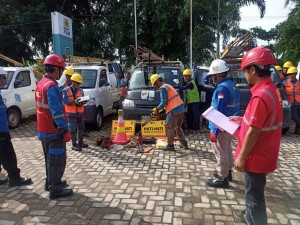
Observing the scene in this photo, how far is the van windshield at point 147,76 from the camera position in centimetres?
828

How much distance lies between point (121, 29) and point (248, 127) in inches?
873

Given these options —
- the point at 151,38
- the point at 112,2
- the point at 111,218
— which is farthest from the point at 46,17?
the point at 111,218

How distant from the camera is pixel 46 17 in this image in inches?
948

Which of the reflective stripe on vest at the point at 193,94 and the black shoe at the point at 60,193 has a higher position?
the reflective stripe on vest at the point at 193,94

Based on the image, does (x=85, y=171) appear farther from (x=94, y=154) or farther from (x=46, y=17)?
(x=46, y=17)

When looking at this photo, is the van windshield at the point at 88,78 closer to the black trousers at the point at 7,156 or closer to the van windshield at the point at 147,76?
the van windshield at the point at 147,76

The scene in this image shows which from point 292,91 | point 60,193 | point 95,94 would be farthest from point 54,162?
point 292,91

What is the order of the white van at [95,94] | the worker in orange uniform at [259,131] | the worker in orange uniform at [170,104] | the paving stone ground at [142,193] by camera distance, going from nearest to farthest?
the worker in orange uniform at [259,131] → the paving stone ground at [142,193] → the worker in orange uniform at [170,104] → the white van at [95,94]

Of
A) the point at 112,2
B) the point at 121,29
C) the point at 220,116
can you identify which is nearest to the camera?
the point at 220,116

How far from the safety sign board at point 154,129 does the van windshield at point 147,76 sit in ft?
4.19

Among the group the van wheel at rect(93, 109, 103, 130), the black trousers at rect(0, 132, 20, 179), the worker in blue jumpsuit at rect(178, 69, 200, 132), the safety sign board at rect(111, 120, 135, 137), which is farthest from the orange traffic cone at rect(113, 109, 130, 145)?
the black trousers at rect(0, 132, 20, 179)

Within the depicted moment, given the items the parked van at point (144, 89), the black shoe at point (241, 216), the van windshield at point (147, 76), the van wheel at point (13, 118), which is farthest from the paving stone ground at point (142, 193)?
the van wheel at point (13, 118)

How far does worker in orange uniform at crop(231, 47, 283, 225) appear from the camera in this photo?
8.61ft

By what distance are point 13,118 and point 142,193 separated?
6437mm
